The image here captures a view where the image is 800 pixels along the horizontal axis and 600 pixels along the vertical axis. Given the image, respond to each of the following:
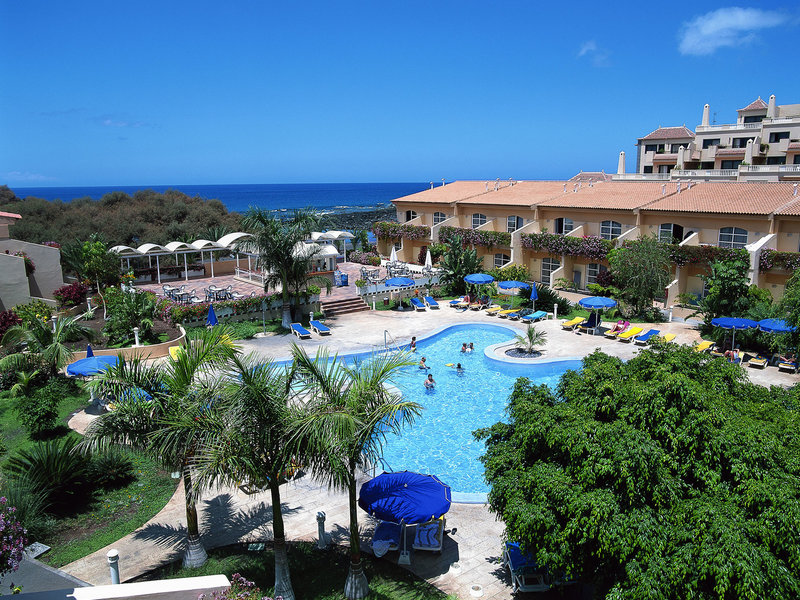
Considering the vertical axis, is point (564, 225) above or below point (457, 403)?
above

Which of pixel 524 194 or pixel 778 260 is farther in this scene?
pixel 524 194

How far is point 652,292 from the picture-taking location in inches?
1097

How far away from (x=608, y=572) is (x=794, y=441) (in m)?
3.25

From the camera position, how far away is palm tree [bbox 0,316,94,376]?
18.8m

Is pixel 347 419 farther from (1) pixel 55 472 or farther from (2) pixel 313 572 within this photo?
(1) pixel 55 472

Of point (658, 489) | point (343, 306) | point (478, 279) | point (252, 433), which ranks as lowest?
point (343, 306)

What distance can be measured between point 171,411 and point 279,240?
1667 cm

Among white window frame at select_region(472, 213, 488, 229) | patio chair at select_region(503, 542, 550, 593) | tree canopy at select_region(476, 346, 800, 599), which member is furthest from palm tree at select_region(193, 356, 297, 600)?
white window frame at select_region(472, 213, 488, 229)

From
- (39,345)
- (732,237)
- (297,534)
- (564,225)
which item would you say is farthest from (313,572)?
(564,225)

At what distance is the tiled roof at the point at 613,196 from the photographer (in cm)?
3394

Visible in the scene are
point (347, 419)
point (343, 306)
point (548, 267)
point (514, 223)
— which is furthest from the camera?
point (514, 223)

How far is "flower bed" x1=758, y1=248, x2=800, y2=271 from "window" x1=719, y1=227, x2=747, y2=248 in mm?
2121

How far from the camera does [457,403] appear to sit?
19750 millimetres

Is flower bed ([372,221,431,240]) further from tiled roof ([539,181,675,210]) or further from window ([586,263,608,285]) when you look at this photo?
window ([586,263,608,285])
